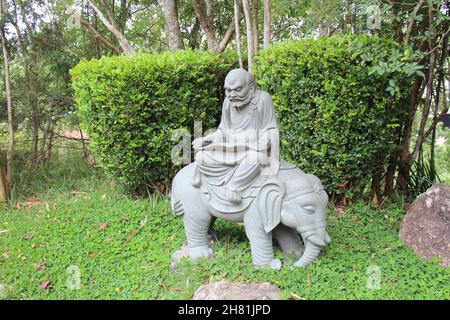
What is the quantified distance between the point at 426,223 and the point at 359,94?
154 cm

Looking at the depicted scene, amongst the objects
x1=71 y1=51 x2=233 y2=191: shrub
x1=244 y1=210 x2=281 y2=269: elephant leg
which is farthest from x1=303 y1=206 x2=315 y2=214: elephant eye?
x1=71 y1=51 x2=233 y2=191: shrub

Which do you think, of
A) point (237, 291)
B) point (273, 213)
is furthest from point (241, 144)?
point (237, 291)

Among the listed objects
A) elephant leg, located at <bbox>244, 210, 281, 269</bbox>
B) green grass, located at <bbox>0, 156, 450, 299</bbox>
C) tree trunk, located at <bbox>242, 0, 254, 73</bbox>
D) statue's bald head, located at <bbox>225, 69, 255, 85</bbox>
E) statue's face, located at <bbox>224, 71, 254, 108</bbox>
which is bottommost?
green grass, located at <bbox>0, 156, 450, 299</bbox>

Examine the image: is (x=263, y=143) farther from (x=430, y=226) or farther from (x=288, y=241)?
(x=430, y=226)

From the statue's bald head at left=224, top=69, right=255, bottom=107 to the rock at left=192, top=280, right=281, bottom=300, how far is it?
152cm

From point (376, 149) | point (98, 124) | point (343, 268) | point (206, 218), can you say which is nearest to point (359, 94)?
point (376, 149)

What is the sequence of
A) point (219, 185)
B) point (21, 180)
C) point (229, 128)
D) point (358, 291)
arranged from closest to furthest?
1. point (358, 291)
2. point (219, 185)
3. point (229, 128)
4. point (21, 180)

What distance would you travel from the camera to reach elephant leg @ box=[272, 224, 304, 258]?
352 centimetres

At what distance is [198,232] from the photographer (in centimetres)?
363

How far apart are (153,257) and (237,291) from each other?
121 centimetres

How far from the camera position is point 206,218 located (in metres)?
3.56

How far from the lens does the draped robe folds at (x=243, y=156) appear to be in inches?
130

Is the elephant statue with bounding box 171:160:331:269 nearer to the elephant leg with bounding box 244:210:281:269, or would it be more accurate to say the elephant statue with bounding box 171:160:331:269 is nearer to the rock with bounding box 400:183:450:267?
the elephant leg with bounding box 244:210:281:269

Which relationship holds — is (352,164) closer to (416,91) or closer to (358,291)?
(416,91)
